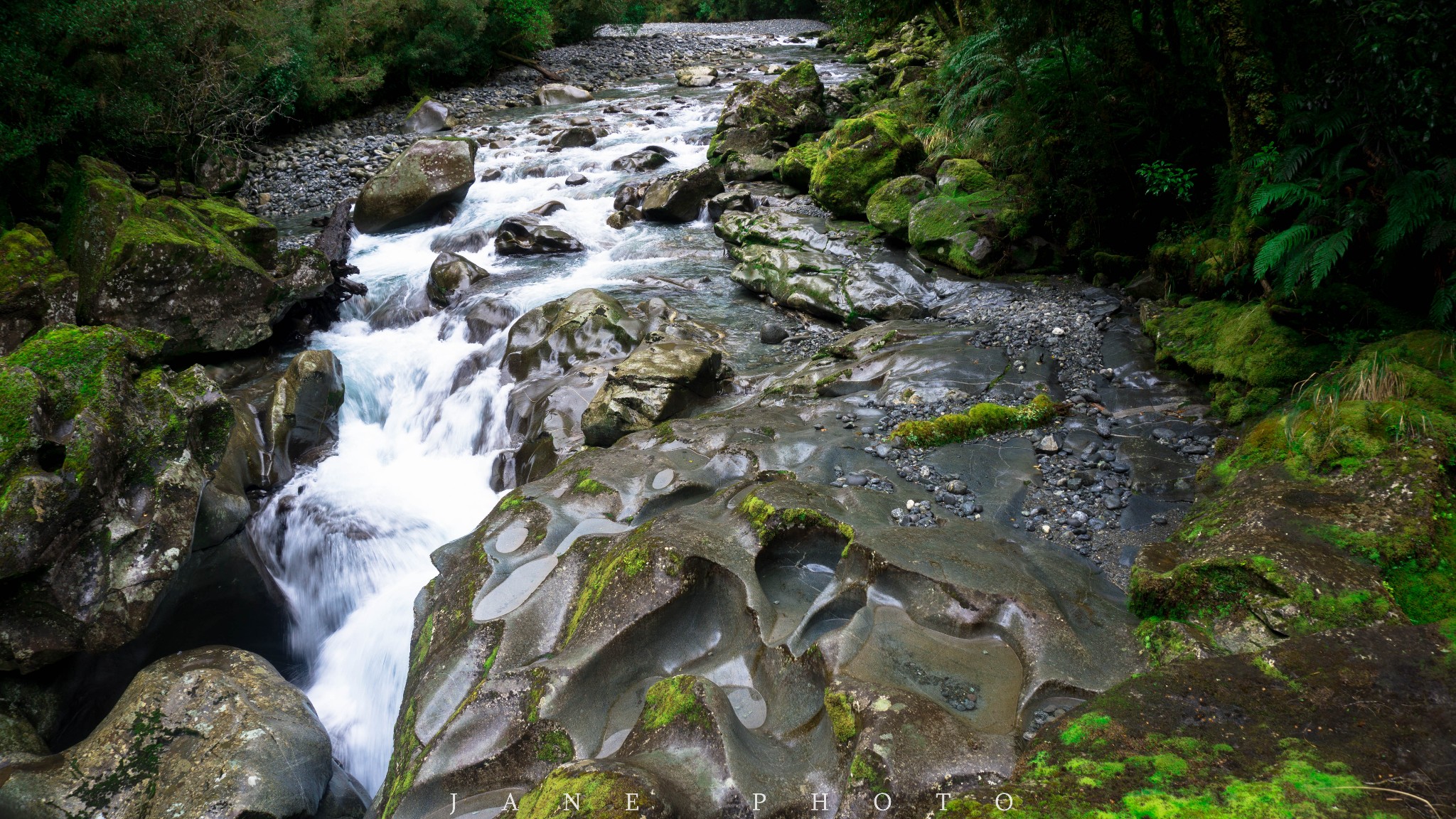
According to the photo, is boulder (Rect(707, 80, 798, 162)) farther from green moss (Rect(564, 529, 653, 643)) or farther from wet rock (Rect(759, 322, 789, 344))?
green moss (Rect(564, 529, 653, 643))

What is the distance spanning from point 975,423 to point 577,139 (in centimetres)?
1592

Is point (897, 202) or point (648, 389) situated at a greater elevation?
point (897, 202)

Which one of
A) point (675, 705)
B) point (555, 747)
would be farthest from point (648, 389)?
point (675, 705)

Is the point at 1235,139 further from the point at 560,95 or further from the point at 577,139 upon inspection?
the point at 560,95

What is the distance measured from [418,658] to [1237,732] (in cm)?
459

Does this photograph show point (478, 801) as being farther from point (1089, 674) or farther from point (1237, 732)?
point (1237, 732)

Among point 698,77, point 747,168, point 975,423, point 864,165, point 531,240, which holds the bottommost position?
point 531,240

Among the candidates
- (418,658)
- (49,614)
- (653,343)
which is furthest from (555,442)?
(49,614)

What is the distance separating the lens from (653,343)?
8.24m

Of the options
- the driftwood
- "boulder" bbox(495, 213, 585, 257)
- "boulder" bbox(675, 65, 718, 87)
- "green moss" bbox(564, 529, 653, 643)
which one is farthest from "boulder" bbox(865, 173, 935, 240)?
the driftwood

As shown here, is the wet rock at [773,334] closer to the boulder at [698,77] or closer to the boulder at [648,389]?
the boulder at [648,389]

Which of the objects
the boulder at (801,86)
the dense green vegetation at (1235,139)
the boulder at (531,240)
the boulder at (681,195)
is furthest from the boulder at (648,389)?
the boulder at (801,86)

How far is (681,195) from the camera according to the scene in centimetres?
1430

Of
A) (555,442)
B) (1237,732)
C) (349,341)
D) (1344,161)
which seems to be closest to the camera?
(1237,732)
